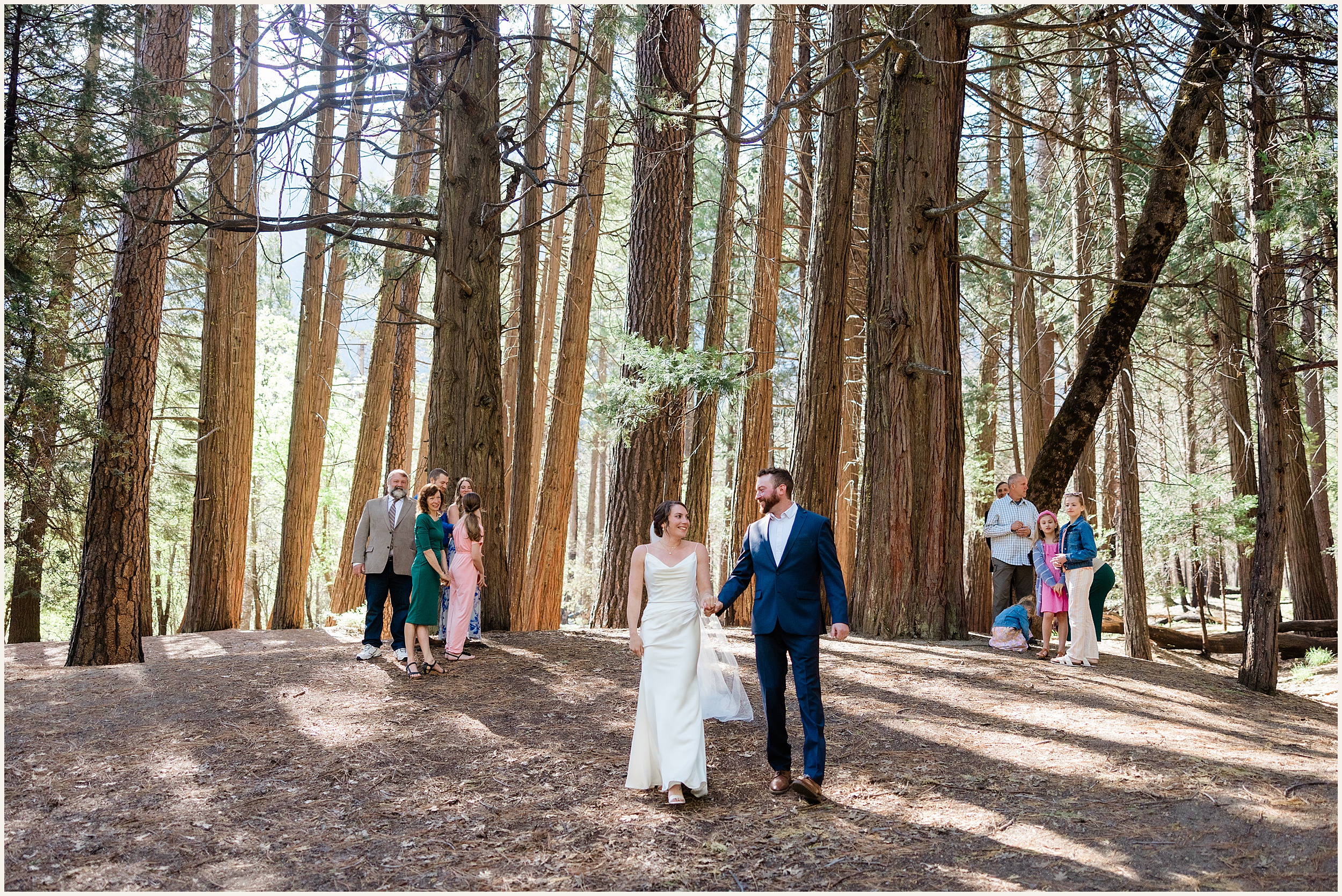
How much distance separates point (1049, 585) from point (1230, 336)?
8.12 metres

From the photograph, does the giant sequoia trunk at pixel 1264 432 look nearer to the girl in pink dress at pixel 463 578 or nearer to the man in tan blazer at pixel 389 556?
the girl in pink dress at pixel 463 578

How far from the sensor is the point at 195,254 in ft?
58.3

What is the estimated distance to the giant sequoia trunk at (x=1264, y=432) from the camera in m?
8.69

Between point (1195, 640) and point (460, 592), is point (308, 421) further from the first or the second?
point (1195, 640)

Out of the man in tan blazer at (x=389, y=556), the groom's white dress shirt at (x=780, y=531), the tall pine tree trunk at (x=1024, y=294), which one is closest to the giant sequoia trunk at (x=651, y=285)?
the man in tan blazer at (x=389, y=556)

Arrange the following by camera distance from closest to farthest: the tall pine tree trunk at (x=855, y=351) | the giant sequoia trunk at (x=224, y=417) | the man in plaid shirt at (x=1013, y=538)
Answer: the man in plaid shirt at (x=1013, y=538)
the giant sequoia trunk at (x=224, y=417)
the tall pine tree trunk at (x=855, y=351)

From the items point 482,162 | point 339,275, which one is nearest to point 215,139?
point 482,162

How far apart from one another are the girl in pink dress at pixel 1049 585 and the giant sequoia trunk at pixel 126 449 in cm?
958

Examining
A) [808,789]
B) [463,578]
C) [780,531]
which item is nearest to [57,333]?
[463,578]

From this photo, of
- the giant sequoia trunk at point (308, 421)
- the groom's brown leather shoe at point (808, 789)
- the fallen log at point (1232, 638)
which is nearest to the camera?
the groom's brown leather shoe at point (808, 789)

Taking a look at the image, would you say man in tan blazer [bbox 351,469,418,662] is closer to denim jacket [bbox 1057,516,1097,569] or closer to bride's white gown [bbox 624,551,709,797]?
bride's white gown [bbox 624,551,709,797]

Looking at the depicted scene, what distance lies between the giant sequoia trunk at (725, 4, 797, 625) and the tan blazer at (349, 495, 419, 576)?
6.78 m

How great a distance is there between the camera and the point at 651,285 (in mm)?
12305

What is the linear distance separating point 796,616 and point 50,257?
9.32 m
